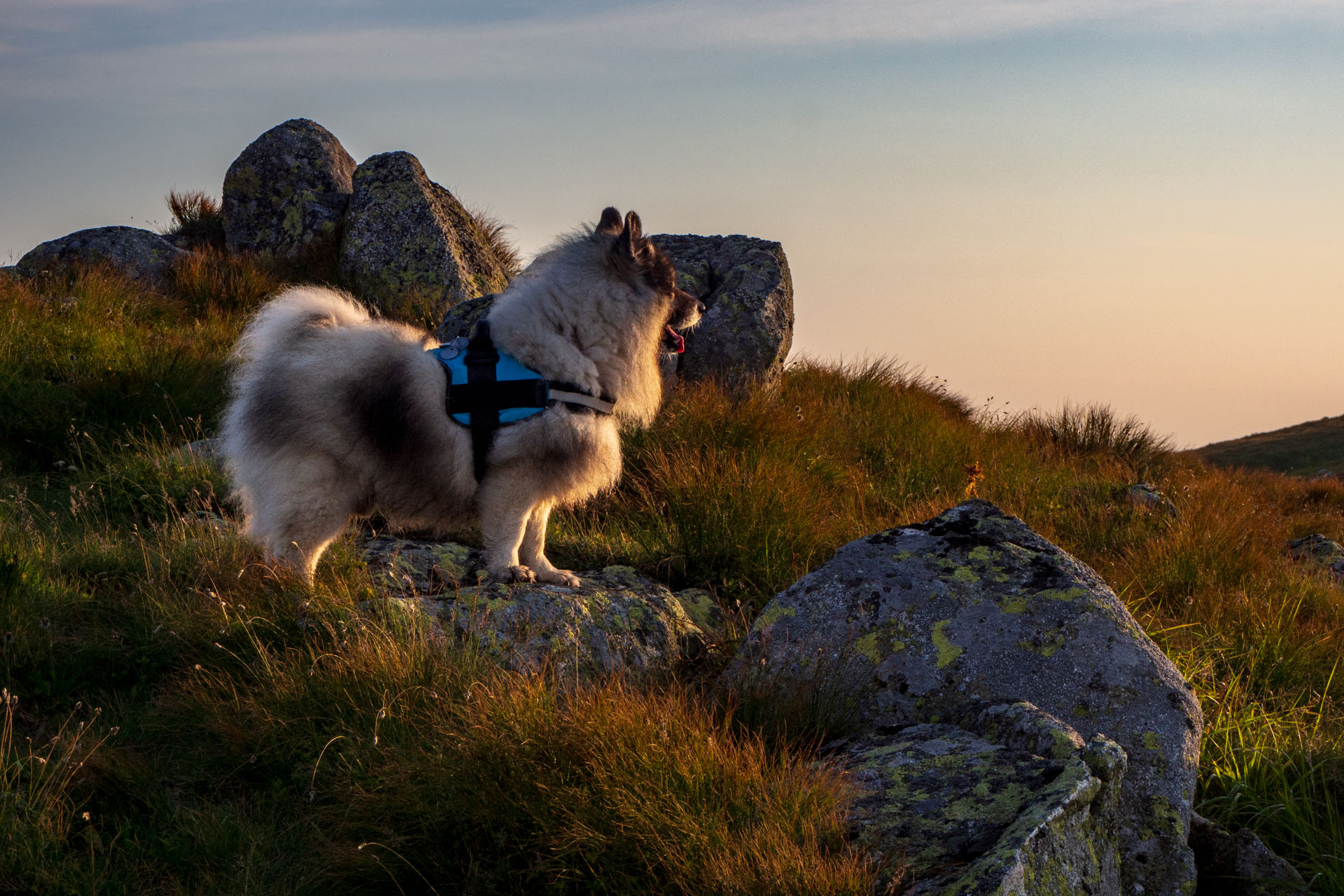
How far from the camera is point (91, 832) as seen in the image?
12.2ft

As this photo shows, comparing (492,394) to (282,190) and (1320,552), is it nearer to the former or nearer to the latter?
(1320,552)

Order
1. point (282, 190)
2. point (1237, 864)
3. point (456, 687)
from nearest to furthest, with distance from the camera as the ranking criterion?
1. point (1237, 864)
2. point (456, 687)
3. point (282, 190)

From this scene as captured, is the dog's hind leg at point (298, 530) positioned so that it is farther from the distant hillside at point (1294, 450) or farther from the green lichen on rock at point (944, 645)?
the distant hillside at point (1294, 450)

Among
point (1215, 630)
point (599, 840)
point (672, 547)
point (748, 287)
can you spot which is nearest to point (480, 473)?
point (672, 547)

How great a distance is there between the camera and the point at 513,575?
18.2ft

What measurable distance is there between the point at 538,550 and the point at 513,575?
0.42 meters

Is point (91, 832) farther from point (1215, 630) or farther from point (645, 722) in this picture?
point (1215, 630)

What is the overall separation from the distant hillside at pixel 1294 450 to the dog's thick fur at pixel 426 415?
1018 inches

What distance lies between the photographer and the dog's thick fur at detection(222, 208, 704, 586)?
212 inches

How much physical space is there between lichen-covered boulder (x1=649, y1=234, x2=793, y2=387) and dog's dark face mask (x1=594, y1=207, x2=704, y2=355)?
4735mm

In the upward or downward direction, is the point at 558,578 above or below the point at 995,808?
above

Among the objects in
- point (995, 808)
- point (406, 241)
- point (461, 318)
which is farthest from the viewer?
point (406, 241)

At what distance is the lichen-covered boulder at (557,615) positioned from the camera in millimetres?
4883

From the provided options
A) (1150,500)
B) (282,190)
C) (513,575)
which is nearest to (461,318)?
(513,575)
